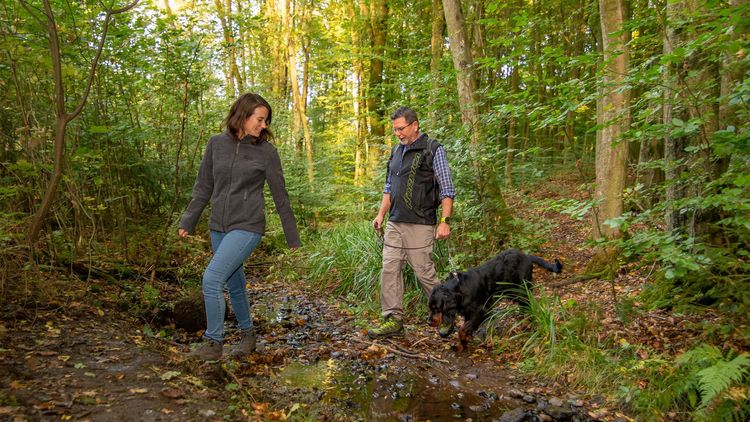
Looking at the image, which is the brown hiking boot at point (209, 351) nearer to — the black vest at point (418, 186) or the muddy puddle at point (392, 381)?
the muddy puddle at point (392, 381)

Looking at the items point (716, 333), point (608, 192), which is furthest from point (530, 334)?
point (608, 192)

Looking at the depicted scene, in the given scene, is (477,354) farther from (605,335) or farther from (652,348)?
(652,348)

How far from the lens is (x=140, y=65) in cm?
614

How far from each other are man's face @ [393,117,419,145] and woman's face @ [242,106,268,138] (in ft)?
4.56

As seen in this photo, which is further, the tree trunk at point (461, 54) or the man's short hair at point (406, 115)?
the tree trunk at point (461, 54)

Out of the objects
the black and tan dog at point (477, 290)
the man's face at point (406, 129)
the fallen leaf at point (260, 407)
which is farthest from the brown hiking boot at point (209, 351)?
the man's face at point (406, 129)

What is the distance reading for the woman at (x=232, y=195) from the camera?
3.70 metres

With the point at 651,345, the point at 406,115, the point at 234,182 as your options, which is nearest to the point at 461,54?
the point at 406,115

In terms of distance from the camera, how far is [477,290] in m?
4.74

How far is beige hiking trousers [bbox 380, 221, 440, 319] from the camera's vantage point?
4.73 metres

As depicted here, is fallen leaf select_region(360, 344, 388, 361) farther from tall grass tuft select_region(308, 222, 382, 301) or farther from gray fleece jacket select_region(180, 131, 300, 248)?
tall grass tuft select_region(308, 222, 382, 301)

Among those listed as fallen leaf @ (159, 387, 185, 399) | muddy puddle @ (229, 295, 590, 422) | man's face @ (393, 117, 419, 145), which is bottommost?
muddy puddle @ (229, 295, 590, 422)

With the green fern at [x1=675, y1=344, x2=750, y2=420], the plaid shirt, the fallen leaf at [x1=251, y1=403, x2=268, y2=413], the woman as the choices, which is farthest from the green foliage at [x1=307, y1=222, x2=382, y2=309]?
the green fern at [x1=675, y1=344, x2=750, y2=420]

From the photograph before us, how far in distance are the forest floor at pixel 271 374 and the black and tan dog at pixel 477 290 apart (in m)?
0.29
